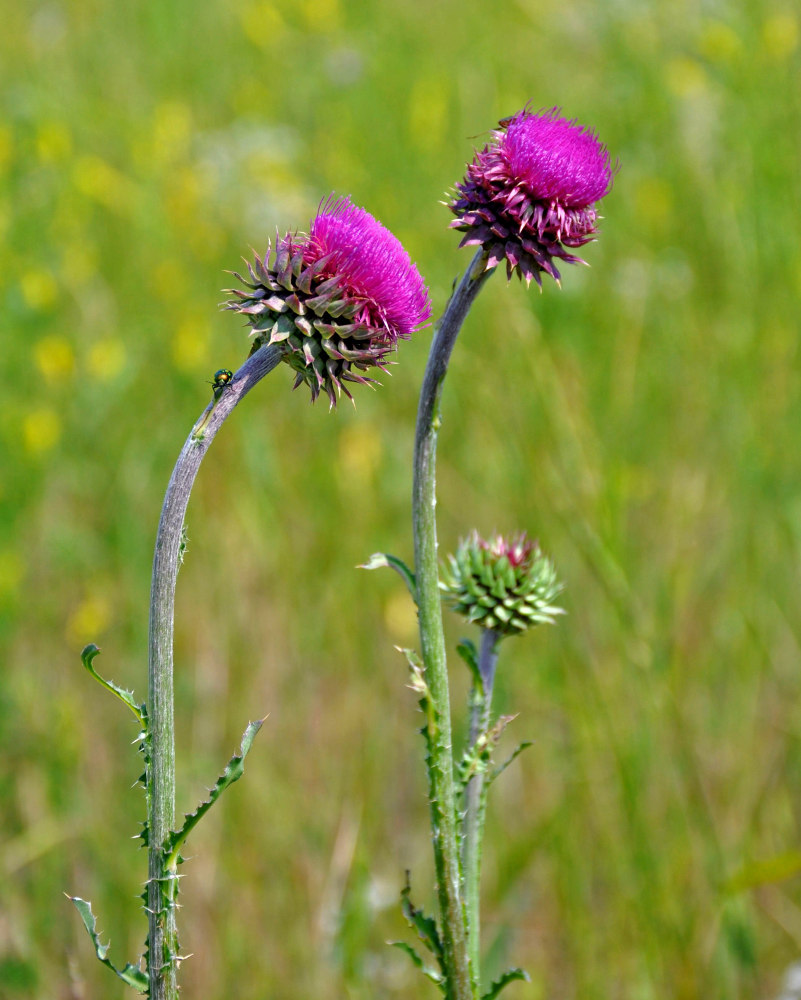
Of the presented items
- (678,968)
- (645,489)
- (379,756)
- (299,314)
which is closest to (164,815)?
(299,314)

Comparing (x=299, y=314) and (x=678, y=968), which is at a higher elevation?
(x=299, y=314)

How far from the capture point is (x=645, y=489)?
4359 millimetres

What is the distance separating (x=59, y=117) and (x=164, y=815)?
20.5 ft

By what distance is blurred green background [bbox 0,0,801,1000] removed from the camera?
2.97 metres

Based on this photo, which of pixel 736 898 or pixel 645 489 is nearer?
pixel 736 898

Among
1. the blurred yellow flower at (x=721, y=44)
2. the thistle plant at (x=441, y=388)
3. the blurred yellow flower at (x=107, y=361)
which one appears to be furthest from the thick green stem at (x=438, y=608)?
the blurred yellow flower at (x=721, y=44)

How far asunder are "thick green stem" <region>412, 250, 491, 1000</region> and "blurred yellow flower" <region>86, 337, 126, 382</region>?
141 inches

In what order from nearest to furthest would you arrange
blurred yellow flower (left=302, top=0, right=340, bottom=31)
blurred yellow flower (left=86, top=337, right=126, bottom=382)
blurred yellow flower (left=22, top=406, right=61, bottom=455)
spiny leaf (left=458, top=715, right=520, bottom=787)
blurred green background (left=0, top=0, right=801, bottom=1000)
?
spiny leaf (left=458, top=715, right=520, bottom=787)
blurred green background (left=0, top=0, right=801, bottom=1000)
blurred yellow flower (left=22, top=406, right=61, bottom=455)
blurred yellow flower (left=86, top=337, right=126, bottom=382)
blurred yellow flower (left=302, top=0, right=340, bottom=31)

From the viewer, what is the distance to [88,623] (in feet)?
12.7

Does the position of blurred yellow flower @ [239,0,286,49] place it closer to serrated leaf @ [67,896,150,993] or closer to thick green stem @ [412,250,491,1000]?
thick green stem @ [412,250,491,1000]

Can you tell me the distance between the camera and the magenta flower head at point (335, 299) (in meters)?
1.48

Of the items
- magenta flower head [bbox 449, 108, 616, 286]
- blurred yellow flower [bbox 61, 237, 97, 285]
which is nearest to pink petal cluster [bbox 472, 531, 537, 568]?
magenta flower head [bbox 449, 108, 616, 286]

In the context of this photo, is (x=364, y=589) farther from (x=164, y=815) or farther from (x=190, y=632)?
(x=164, y=815)

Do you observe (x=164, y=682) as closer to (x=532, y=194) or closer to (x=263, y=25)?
(x=532, y=194)
